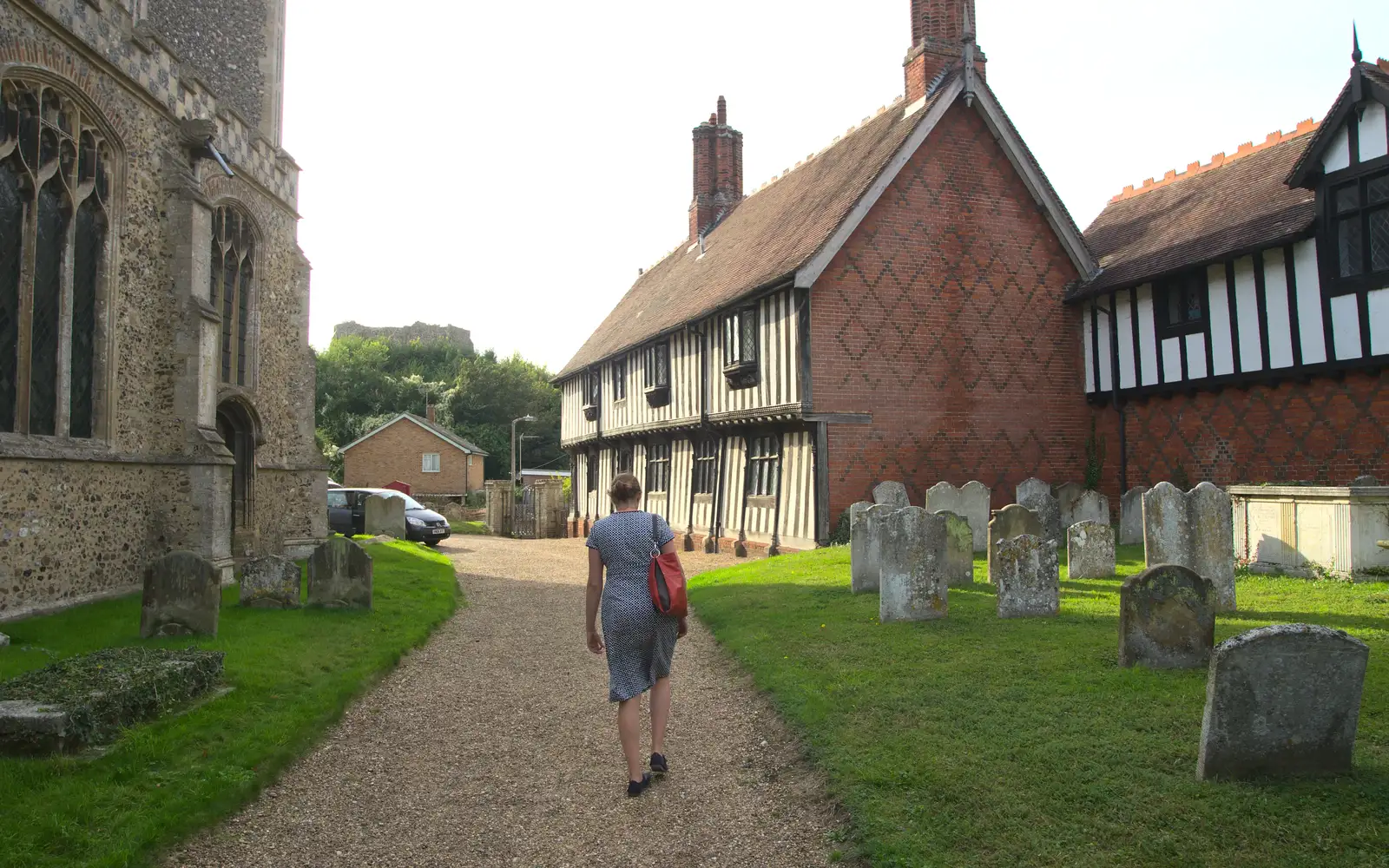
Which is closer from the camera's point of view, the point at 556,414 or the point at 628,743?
the point at 628,743

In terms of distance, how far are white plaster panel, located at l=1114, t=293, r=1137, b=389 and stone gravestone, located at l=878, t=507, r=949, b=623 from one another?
11.8 meters

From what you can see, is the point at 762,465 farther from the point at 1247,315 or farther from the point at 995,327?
the point at 1247,315

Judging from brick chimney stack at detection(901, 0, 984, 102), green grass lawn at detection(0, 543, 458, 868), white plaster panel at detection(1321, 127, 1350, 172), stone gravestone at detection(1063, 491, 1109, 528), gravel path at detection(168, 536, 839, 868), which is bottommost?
gravel path at detection(168, 536, 839, 868)

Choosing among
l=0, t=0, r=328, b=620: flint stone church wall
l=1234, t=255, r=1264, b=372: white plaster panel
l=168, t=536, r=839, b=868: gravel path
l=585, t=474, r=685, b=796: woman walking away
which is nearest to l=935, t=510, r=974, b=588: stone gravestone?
l=168, t=536, r=839, b=868: gravel path

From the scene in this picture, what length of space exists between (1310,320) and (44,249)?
18538 millimetres

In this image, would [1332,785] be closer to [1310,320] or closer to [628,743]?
[628,743]

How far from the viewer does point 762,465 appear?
20172 millimetres

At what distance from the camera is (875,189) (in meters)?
18.4

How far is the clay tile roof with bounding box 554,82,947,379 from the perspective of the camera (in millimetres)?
18797

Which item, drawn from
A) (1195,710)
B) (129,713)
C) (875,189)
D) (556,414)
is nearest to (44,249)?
(129,713)

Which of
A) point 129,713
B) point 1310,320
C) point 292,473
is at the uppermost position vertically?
point 1310,320

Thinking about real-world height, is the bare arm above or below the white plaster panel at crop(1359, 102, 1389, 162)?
below

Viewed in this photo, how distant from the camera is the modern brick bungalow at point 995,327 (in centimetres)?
1600

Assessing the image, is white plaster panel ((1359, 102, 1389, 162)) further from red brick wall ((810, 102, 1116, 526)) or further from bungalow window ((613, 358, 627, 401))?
bungalow window ((613, 358, 627, 401))
